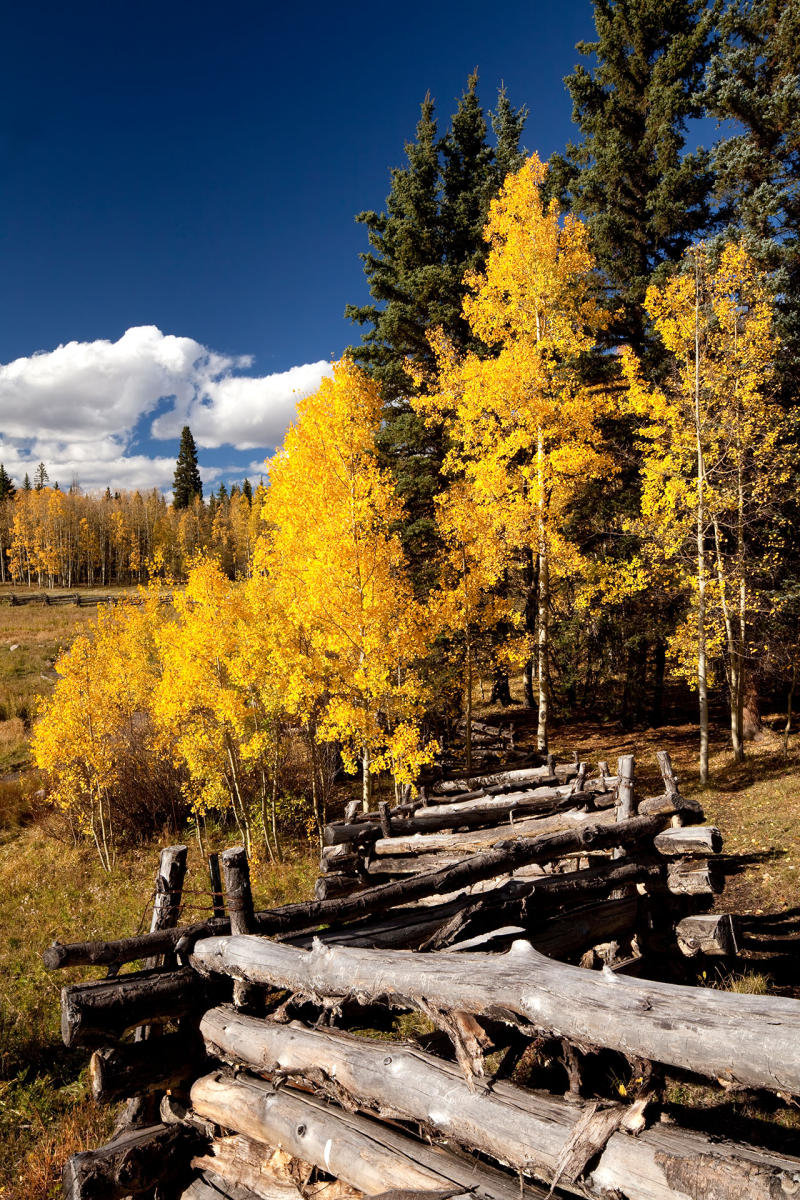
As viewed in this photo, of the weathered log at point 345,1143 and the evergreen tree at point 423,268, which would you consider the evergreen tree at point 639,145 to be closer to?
the evergreen tree at point 423,268

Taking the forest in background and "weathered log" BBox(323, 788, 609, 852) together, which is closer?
"weathered log" BBox(323, 788, 609, 852)

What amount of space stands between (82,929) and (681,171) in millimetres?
22548

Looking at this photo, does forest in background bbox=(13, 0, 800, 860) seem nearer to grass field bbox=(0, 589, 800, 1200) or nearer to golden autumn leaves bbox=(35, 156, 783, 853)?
golden autumn leaves bbox=(35, 156, 783, 853)

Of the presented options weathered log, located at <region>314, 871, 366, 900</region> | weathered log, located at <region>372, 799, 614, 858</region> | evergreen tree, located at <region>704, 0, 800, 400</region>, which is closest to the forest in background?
evergreen tree, located at <region>704, 0, 800, 400</region>

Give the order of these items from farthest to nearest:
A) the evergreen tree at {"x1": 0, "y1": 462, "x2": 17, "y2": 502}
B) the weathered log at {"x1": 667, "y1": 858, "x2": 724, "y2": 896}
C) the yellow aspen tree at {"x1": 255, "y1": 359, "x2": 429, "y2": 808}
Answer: the evergreen tree at {"x1": 0, "y1": 462, "x2": 17, "y2": 502} < the yellow aspen tree at {"x1": 255, "y1": 359, "x2": 429, "y2": 808} < the weathered log at {"x1": 667, "y1": 858, "x2": 724, "y2": 896}

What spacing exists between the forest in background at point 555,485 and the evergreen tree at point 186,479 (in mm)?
77596

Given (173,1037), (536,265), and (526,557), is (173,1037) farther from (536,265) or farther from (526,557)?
(536,265)

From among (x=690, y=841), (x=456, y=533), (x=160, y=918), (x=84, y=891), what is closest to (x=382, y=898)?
(x=160, y=918)

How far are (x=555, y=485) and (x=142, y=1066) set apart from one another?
495 inches

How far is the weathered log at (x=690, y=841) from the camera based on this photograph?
6547 mm

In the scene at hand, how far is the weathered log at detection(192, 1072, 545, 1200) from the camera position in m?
3.07

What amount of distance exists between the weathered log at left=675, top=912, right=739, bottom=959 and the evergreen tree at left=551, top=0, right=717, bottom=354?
15.1 metres

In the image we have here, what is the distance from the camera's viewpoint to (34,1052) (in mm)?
7742

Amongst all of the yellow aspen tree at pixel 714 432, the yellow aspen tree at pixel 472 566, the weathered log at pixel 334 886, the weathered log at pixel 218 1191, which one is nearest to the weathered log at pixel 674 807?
the weathered log at pixel 334 886
